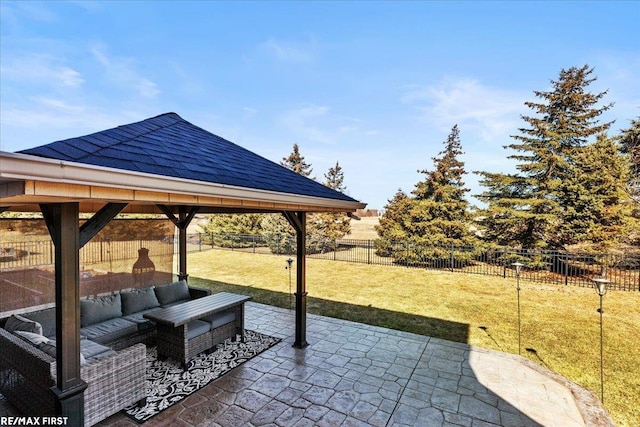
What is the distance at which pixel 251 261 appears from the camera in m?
14.1

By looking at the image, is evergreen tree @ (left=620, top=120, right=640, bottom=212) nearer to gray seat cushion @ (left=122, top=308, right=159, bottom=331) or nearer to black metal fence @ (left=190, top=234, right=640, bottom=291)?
black metal fence @ (left=190, top=234, right=640, bottom=291)

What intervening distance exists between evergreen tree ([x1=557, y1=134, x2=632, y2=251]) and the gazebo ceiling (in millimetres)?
11773

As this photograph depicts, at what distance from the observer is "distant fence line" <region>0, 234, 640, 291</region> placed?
538cm

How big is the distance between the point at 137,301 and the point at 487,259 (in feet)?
39.2

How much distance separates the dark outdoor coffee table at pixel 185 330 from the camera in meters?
4.12

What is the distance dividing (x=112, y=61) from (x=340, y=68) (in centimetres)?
941

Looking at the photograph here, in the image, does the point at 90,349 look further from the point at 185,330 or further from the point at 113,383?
the point at 185,330

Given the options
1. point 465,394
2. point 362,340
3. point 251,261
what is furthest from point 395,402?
point 251,261

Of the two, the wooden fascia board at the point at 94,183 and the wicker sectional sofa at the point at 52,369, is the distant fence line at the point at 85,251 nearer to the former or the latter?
the wicker sectional sofa at the point at 52,369

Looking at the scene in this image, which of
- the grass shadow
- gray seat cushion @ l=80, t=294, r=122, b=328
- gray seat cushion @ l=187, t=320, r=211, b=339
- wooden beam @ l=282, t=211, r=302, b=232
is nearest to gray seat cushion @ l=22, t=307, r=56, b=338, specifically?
gray seat cushion @ l=80, t=294, r=122, b=328

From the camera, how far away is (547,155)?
A: 1185cm

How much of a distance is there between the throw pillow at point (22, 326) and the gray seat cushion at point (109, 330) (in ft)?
2.15

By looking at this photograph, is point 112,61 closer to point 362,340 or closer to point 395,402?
point 362,340

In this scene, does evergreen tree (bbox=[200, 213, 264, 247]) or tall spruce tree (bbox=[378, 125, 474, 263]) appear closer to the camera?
tall spruce tree (bbox=[378, 125, 474, 263])
